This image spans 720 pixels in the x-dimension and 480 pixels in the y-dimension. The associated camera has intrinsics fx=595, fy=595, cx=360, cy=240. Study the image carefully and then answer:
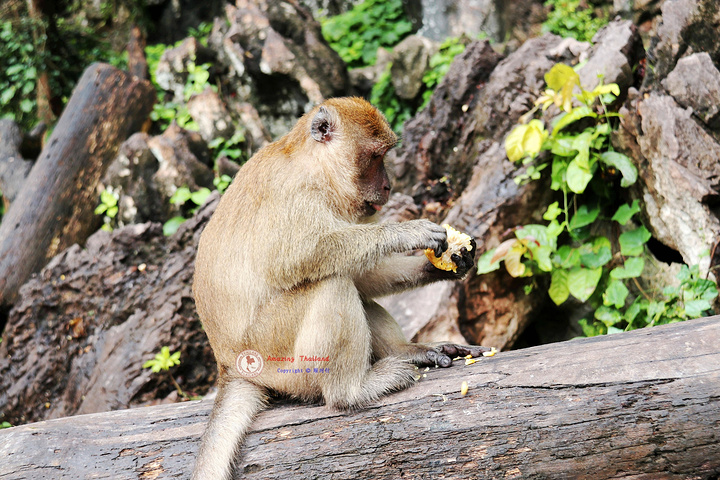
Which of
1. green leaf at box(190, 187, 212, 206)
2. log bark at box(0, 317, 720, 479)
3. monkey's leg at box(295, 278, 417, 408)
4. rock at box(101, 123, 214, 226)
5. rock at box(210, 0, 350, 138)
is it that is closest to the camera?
log bark at box(0, 317, 720, 479)

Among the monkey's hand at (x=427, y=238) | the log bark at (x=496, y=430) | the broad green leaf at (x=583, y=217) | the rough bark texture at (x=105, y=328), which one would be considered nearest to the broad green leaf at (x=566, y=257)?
the broad green leaf at (x=583, y=217)

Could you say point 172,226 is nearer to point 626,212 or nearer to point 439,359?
point 439,359

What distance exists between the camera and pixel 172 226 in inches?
293

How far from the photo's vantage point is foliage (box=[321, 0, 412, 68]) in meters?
11.3

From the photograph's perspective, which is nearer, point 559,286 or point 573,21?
point 559,286

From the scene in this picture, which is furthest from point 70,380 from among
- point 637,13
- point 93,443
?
point 637,13

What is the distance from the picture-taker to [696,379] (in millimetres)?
3172

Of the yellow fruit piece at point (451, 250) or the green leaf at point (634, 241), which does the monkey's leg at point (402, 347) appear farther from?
the green leaf at point (634, 241)

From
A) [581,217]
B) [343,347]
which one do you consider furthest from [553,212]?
[343,347]

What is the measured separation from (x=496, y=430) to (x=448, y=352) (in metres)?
0.92

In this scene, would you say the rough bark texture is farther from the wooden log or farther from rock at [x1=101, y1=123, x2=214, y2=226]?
the wooden log

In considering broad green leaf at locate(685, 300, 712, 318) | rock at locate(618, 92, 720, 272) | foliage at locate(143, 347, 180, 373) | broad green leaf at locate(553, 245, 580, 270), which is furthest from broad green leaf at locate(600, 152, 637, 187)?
foliage at locate(143, 347, 180, 373)

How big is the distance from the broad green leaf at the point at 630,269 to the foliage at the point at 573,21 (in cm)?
517

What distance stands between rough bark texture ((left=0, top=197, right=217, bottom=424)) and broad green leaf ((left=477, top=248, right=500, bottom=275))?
300 cm
